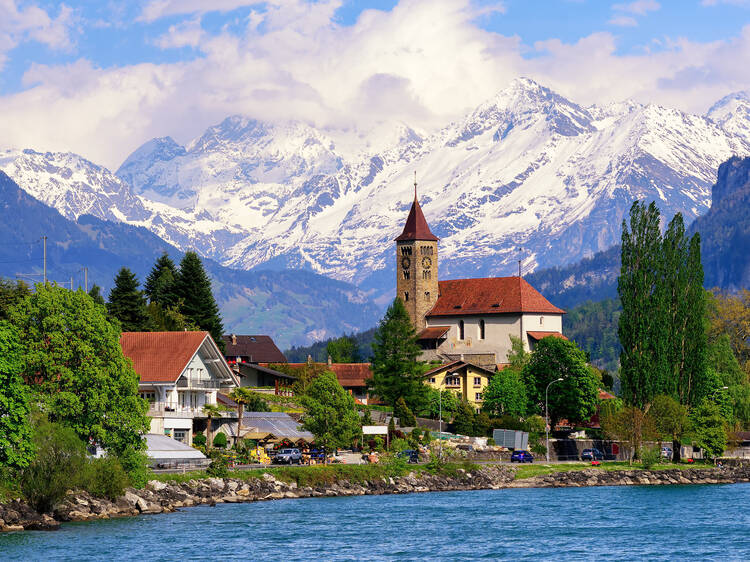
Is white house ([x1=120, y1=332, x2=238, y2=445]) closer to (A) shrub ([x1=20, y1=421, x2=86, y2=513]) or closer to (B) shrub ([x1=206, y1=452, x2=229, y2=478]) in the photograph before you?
(B) shrub ([x1=206, y1=452, x2=229, y2=478])

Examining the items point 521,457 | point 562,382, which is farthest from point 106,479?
point 562,382

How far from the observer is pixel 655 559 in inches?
2623

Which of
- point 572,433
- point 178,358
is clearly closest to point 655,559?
point 178,358

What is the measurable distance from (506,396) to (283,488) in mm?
49945

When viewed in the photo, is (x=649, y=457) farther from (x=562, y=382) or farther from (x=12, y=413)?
(x=12, y=413)

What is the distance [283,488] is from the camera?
92.6m

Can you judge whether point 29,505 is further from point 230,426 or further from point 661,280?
point 661,280

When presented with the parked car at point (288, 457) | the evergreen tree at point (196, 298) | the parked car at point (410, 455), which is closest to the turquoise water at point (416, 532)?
the parked car at point (288, 457)

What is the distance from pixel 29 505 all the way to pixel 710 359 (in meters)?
89.9

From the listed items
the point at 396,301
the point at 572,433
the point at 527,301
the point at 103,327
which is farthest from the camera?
the point at 527,301

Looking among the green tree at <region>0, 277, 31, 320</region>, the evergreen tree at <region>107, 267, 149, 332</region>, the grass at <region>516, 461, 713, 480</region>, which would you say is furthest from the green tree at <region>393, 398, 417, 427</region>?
the green tree at <region>0, 277, 31, 320</region>

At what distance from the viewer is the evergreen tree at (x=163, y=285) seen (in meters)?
143

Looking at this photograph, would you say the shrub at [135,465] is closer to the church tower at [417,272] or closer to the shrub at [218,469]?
the shrub at [218,469]

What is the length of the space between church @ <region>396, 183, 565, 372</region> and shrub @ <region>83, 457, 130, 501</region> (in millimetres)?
97392
